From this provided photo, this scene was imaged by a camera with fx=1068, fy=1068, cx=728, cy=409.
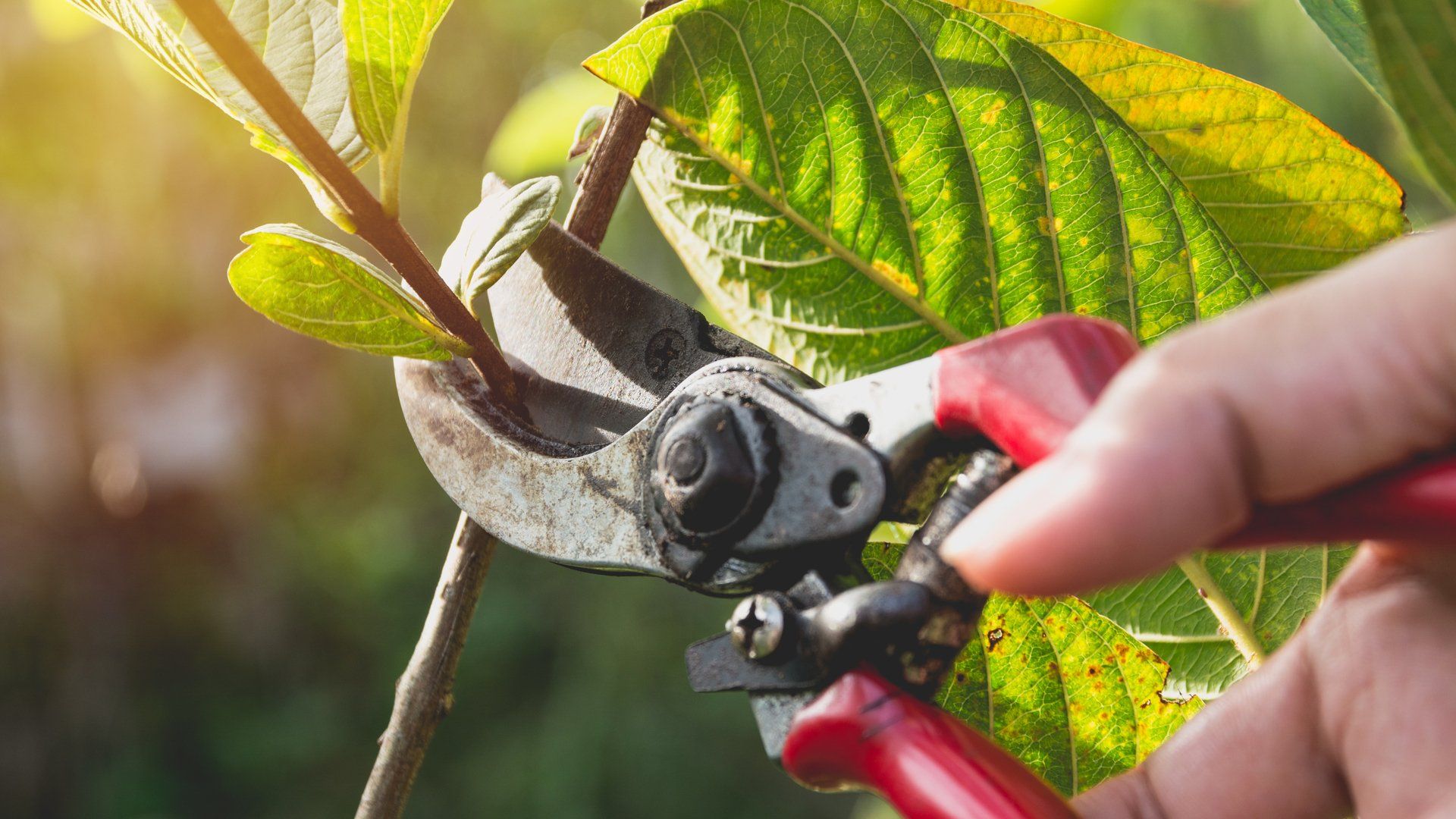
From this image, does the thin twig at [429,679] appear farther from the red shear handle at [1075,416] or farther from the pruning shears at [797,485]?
the red shear handle at [1075,416]

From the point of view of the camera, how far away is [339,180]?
0.79 m

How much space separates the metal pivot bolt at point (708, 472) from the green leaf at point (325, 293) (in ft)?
0.71

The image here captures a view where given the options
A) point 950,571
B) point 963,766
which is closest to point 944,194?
point 950,571

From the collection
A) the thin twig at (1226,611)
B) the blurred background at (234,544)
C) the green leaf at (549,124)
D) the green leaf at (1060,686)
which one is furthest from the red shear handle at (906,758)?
the blurred background at (234,544)

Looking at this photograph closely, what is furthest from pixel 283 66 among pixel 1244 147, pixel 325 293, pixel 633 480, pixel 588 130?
pixel 1244 147

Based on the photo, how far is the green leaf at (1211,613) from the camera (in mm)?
976

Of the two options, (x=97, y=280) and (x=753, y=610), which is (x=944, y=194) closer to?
(x=753, y=610)

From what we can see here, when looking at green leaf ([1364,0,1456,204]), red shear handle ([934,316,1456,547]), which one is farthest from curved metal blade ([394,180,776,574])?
green leaf ([1364,0,1456,204])

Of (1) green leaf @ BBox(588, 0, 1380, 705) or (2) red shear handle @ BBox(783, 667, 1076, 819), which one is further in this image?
(1) green leaf @ BBox(588, 0, 1380, 705)

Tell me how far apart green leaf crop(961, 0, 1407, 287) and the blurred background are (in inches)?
154

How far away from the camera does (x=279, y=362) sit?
→ 7.45 m

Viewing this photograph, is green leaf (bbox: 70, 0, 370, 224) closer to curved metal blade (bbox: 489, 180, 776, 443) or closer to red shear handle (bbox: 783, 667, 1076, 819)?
curved metal blade (bbox: 489, 180, 776, 443)

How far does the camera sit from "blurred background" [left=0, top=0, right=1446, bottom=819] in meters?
5.43

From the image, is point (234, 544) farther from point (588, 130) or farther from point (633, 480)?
point (633, 480)
